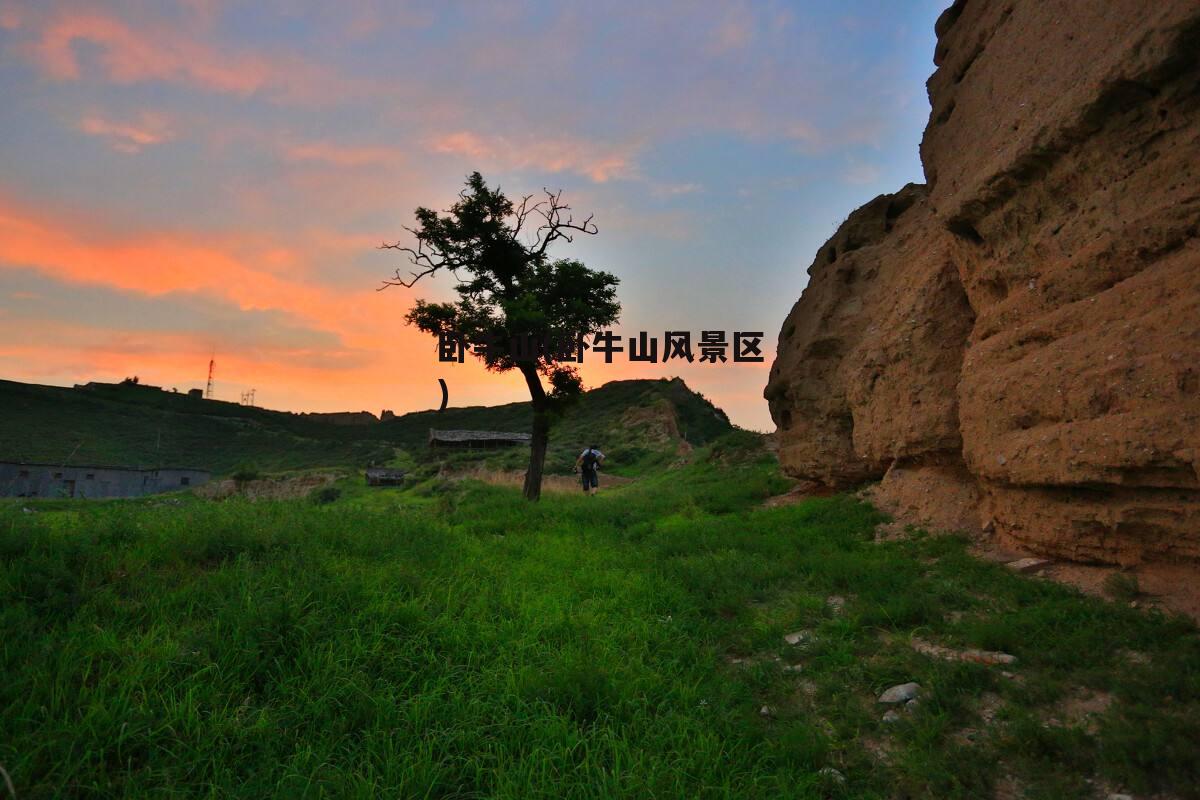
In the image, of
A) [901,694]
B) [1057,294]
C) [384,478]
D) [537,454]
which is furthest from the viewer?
[384,478]

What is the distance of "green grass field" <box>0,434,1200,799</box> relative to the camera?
3.42m

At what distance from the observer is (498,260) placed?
67.6 ft

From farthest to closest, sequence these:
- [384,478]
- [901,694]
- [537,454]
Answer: [384,478] → [537,454] → [901,694]

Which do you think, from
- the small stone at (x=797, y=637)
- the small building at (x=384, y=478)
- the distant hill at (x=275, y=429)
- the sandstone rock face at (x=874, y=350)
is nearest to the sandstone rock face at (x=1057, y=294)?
the sandstone rock face at (x=874, y=350)

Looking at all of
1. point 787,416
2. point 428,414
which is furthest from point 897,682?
point 428,414

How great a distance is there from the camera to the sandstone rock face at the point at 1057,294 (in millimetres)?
5074

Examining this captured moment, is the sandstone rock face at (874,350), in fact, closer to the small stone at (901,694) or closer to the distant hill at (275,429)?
the small stone at (901,694)

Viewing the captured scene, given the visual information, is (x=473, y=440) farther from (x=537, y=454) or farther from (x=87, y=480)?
(x=537, y=454)

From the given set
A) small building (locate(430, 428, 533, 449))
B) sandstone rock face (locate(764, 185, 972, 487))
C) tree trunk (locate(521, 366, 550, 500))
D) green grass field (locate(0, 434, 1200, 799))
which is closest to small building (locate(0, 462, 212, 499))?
small building (locate(430, 428, 533, 449))

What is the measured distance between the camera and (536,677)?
4551 millimetres

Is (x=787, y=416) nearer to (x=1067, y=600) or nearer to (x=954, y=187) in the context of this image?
(x=954, y=187)

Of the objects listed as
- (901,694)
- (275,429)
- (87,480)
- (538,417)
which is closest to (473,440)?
(87,480)

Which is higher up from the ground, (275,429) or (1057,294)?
(1057,294)

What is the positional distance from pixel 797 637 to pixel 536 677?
8.68ft
